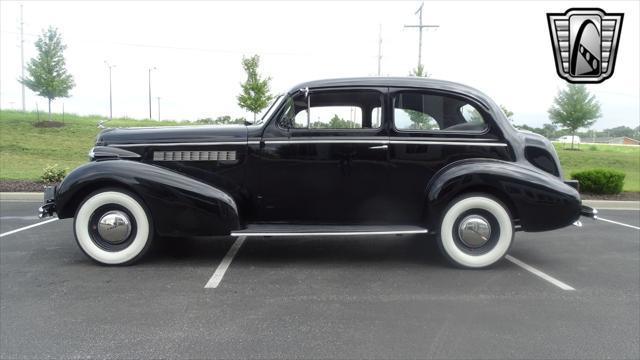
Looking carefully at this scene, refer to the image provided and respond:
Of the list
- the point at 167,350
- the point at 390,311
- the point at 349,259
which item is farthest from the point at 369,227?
the point at 167,350

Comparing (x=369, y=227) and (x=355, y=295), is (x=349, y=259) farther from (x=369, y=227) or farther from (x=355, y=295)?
(x=355, y=295)

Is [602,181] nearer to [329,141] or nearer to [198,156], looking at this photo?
[329,141]

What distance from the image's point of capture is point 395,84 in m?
4.61

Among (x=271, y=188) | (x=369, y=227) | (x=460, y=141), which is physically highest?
(x=460, y=141)

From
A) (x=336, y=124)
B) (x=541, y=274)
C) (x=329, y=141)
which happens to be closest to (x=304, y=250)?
(x=329, y=141)

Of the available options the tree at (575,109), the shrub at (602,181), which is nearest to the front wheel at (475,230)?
the shrub at (602,181)

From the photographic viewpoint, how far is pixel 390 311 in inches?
131

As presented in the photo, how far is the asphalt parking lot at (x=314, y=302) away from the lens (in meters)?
2.77

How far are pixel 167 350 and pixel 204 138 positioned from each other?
234 centimetres

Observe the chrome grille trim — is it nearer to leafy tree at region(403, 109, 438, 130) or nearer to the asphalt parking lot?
the asphalt parking lot

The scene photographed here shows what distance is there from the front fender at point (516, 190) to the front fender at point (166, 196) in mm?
2047

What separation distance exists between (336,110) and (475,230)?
185 centimetres

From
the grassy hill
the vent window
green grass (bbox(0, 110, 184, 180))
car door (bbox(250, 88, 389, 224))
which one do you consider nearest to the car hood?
car door (bbox(250, 88, 389, 224))

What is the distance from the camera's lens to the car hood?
14.8 ft
